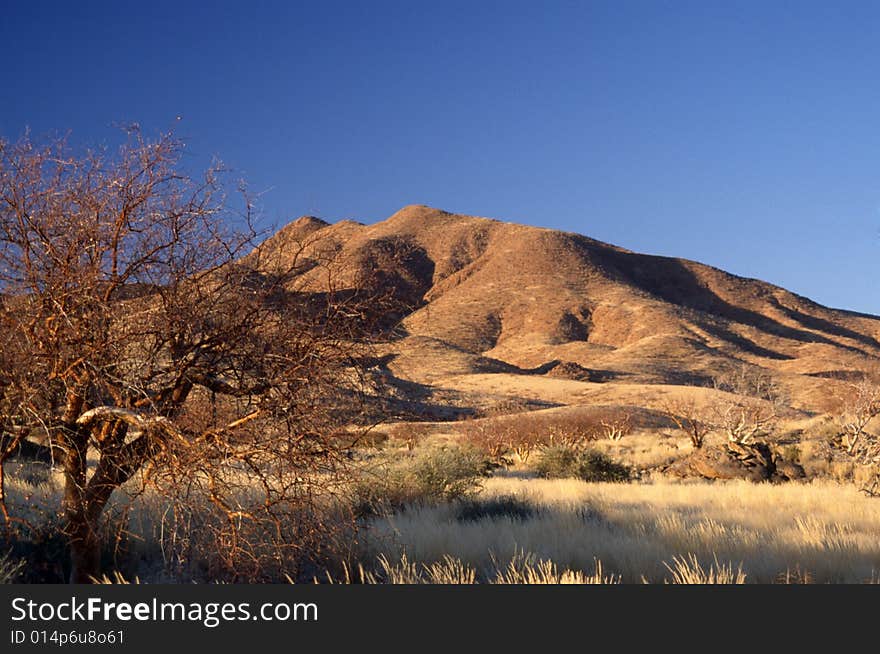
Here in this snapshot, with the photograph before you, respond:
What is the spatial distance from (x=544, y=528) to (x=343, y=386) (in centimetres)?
367

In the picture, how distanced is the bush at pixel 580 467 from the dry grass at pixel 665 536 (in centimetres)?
570

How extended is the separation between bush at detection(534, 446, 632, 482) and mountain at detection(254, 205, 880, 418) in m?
26.0

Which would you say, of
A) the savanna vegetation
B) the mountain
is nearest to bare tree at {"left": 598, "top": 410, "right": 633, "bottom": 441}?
the mountain

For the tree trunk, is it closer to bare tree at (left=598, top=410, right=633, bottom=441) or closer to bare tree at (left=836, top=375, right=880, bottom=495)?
bare tree at (left=836, top=375, right=880, bottom=495)

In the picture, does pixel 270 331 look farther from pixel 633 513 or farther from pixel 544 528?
pixel 633 513

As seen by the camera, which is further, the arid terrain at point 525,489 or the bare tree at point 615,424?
the bare tree at point 615,424

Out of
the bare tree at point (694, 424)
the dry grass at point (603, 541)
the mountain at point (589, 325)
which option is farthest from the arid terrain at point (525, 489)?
the mountain at point (589, 325)

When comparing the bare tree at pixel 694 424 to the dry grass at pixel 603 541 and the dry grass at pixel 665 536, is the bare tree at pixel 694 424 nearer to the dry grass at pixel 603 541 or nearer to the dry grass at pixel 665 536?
the dry grass at pixel 665 536

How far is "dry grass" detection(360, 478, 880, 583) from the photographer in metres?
7.39

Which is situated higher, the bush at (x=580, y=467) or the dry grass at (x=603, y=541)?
the dry grass at (x=603, y=541)

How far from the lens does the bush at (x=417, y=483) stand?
1120 cm

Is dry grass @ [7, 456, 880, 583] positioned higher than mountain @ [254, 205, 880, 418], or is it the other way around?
mountain @ [254, 205, 880, 418]

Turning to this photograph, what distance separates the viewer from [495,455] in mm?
27391

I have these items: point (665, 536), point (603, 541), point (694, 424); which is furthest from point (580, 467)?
point (603, 541)
